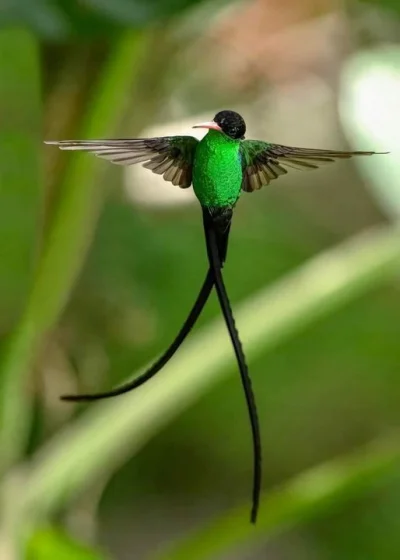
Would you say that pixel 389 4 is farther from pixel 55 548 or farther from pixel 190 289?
pixel 55 548

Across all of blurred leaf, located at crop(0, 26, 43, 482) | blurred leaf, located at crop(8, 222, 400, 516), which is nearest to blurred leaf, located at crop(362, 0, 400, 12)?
blurred leaf, located at crop(8, 222, 400, 516)

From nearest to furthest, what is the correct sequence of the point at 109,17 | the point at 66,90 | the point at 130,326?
the point at 109,17 < the point at 66,90 < the point at 130,326

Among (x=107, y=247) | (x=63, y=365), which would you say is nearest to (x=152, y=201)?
(x=107, y=247)

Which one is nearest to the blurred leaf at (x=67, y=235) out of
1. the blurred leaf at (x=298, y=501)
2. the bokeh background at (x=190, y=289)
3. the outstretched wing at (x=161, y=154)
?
the bokeh background at (x=190, y=289)

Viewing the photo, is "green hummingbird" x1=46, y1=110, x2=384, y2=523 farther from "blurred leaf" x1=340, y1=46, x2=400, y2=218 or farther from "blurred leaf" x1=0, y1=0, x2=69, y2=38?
"blurred leaf" x1=340, y1=46, x2=400, y2=218

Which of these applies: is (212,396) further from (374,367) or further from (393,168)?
(393,168)

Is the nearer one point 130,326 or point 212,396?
point 130,326

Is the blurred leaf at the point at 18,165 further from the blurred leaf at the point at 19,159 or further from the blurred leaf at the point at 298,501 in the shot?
the blurred leaf at the point at 298,501
